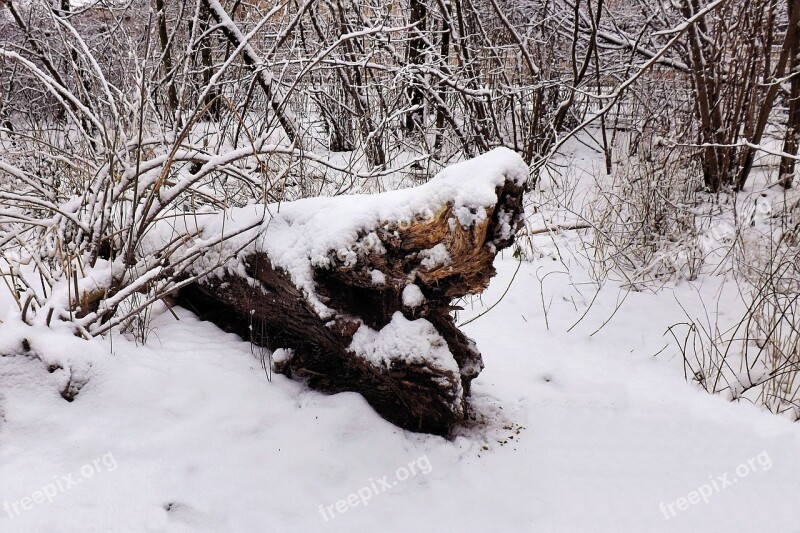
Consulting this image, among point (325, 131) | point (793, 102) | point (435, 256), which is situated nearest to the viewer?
point (435, 256)

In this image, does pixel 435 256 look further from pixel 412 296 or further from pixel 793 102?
pixel 793 102

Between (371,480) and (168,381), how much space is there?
885 mm

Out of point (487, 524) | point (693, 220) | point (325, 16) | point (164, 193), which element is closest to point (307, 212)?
point (164, 193)

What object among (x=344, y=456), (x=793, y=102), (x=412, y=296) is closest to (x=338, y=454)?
(x=344, y=456)

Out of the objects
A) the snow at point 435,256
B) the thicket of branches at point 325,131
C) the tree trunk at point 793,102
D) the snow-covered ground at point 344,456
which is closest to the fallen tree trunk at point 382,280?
the snow at point 435,256

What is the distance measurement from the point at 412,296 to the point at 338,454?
630mm

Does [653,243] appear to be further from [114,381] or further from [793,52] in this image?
[114,381]

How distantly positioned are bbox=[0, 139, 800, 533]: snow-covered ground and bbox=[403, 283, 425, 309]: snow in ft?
1.68

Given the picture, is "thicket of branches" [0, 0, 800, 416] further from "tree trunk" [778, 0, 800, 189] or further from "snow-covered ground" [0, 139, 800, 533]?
"snow-covered ground" [0, 139, 800, 533]

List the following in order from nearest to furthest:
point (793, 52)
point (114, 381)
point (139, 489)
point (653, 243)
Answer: point (139, 489) → point (114, 381) → point (653, 243) → point (793, 52)

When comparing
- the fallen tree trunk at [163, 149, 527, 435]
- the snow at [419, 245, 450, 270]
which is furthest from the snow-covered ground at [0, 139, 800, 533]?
the snow at [419, 245, 450, 270]

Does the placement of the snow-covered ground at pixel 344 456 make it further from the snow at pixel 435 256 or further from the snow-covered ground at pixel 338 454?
the snow at pixel 435 256

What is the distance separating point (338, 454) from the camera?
1.95 m

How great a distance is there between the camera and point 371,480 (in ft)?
6.12
